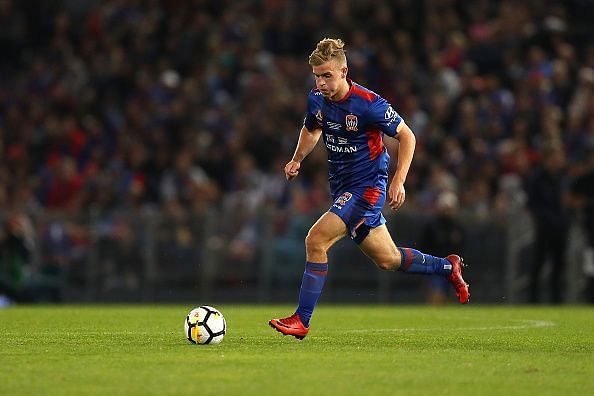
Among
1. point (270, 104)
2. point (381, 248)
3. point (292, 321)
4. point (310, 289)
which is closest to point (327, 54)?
point (381, 248)

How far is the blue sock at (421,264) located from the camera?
10211 millimetres

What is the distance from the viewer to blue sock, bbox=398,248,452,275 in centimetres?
1021

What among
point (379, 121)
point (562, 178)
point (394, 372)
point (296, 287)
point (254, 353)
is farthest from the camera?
point (296, 287)

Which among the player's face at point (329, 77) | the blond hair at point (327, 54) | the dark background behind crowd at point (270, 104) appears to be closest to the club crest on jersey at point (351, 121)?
the player's face at point (329, 77)

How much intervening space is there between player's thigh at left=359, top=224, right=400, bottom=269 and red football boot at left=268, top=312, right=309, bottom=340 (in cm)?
90

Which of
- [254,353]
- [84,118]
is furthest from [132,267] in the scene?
[254,353]

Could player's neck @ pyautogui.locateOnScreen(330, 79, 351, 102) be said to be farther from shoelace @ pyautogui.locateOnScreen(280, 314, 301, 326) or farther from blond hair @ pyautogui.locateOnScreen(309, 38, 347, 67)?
shoelace @ pyautogui.locateOnScreen(280, 314, 301, 326)

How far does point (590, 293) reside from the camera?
735 inches

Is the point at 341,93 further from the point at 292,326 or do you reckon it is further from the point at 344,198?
the point at 292,326

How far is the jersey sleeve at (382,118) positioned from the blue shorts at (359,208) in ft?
1.58

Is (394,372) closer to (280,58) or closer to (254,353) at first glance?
(254,353)

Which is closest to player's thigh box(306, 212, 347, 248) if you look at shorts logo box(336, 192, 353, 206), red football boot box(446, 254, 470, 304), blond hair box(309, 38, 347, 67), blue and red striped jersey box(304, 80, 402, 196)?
shorts logo box(336, 192, 353, 206)

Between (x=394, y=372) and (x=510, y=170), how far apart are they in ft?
38.9

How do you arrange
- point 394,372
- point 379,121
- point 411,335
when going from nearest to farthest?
1. point 394,372
2. point 379,121
3. point 411,335
